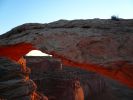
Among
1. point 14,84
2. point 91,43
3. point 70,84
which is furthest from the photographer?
point 70,84

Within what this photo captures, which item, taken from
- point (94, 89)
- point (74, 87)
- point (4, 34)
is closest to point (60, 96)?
point (74, 87)

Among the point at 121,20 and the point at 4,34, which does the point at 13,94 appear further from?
the point at 121,20

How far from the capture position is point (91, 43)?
24.9 feet

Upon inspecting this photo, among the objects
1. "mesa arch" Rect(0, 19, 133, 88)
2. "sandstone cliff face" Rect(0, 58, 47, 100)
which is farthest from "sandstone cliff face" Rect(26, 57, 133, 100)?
"mesa arch" Rect(0, 19, 133, 88)

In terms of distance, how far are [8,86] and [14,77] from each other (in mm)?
1238

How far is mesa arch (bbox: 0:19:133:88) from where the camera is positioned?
718 centimetres

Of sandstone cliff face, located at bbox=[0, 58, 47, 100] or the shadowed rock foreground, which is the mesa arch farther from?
sandstone cliff face, located at bbox=[0, 58, 47, 100]

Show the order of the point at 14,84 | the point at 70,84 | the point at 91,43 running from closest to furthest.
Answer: the point at 91,43 → the point at 14,84 → the point at 70,84

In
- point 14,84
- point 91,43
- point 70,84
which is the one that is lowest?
point 70,84

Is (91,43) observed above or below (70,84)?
above

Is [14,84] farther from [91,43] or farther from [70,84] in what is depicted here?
[91,43]

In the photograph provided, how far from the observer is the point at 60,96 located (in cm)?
2500

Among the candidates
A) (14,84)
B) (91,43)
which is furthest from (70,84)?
(91,43)

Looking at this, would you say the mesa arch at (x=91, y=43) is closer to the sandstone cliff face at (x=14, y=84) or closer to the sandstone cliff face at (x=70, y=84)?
the sandstone cliff face at (x=14, y=84)
